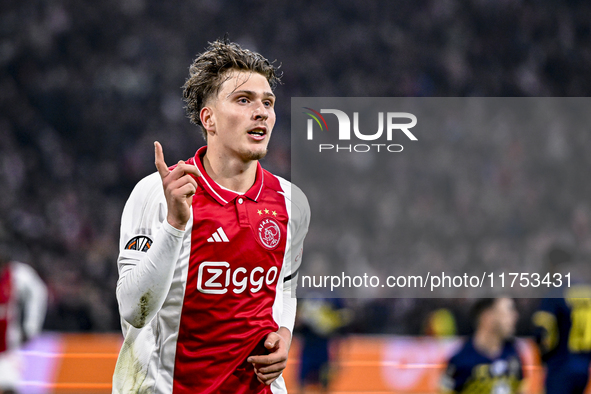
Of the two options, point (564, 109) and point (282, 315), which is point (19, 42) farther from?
point (282, 315)

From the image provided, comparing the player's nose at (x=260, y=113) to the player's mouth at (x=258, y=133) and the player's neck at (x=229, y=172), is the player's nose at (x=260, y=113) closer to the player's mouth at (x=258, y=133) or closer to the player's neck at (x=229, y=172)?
the player's mouth at (x=258, y=133)

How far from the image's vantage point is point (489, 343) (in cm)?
520

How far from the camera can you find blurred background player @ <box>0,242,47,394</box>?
6.35 meters

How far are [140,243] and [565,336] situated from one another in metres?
4.62

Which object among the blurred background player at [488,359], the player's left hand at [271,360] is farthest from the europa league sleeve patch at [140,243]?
the blurred background player at [488,359]

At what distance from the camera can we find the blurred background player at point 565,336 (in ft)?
19.1

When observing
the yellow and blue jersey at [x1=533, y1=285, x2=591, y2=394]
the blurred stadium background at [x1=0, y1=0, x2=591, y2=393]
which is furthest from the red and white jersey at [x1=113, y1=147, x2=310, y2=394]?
the blurred stadium background at [x1=0, y1=0, x2=591, y2=393]

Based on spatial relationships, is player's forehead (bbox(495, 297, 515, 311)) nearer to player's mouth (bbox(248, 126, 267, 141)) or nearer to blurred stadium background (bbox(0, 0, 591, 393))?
player's mouth (bbox(248, 126, 267, 141))

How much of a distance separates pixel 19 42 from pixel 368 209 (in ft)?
26.7

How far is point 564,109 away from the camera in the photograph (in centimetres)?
1373

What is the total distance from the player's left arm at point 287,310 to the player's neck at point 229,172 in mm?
254

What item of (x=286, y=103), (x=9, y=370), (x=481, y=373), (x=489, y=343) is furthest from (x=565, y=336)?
(x=286, y=103)

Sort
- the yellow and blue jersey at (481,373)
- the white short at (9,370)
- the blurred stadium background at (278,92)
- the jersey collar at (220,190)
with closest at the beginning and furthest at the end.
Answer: the jersey collar at (220,190) < the yellow and blue jersey at (481,373) < the white short at (9,370) < the blurred stadium background at (278,92)

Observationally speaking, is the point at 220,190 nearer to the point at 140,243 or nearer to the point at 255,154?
the point at 255,154
